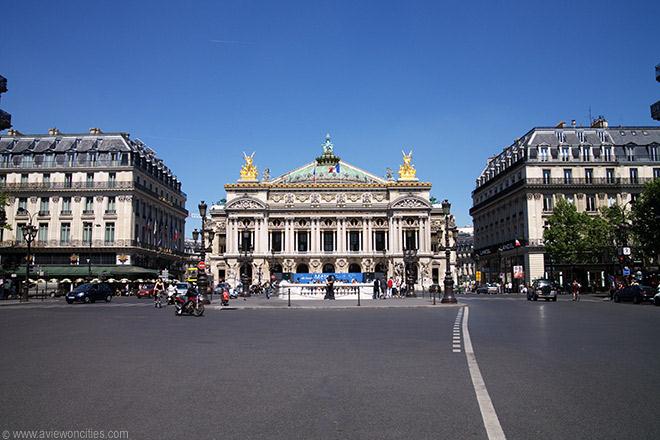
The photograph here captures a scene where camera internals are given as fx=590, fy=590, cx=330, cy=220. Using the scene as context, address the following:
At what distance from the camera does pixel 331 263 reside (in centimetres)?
10319

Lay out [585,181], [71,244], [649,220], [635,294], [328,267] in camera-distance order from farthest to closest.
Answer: [328,267], [71,244], [585,181], [649,220], [635,294]

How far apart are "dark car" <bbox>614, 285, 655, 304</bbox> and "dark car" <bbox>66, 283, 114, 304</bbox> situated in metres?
38.7

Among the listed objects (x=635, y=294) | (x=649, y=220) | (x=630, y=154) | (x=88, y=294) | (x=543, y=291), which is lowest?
(x=635, y=294)

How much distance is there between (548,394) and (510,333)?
9317mm

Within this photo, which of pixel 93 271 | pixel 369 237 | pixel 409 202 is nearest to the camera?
pixel 93 271

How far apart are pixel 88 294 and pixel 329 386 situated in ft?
132

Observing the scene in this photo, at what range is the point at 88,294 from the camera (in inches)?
1762

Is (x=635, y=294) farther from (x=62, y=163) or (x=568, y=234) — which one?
(x=62, y=163)

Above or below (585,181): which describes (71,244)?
below

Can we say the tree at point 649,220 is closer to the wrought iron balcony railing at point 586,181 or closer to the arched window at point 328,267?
the wrought iron balcony railing at point 586,181

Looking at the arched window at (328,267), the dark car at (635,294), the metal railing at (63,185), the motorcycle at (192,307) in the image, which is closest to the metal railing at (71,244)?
the metal railing at (63,185)

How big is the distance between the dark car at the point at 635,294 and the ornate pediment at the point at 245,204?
229 ft

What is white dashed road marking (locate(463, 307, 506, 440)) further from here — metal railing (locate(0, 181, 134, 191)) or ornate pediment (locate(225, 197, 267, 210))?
ornate pediment (locate(225, 197, 267, 210))

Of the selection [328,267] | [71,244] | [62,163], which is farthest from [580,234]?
[62,163]
